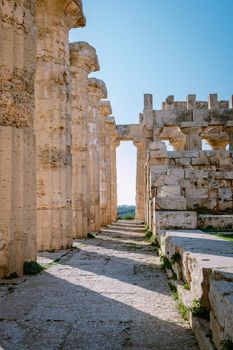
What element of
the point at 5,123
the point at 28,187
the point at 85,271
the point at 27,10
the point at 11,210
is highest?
the point at 27,10

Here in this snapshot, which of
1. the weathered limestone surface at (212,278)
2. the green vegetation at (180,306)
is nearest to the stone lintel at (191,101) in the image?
the weathered limestone surface at (212,278)

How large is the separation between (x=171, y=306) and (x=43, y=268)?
9.68 feet

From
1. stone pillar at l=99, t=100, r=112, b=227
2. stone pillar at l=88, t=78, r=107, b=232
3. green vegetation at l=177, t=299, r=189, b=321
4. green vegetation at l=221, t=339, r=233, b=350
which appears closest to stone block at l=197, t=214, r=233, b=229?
green vegetation at l=177, t=299, r=189, b=321

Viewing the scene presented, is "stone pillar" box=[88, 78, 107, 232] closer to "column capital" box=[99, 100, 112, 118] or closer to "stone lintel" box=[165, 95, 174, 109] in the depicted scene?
"column capital" box=[99, 100, 112, 118]

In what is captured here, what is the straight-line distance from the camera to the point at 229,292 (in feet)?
7.95

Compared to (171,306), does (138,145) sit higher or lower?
higher

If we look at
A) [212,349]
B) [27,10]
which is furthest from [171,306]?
[27,10]

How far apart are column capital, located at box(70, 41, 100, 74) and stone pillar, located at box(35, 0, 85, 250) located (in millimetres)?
2363

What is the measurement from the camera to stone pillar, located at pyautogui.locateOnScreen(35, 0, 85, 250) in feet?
28.8

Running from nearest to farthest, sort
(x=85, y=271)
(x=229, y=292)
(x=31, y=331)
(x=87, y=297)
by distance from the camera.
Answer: (x=229, y=292)
(x=31, y=331)
(x=87, y=297)
(x=85, y=271)

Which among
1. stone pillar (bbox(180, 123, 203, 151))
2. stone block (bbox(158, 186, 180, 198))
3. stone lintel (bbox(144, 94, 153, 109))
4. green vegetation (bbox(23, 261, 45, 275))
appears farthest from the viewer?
stone lintel (bbox(144, 94, 153, 109))

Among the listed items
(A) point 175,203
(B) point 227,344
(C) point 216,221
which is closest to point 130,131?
(A) point 175,203

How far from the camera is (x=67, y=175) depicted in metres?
9.20

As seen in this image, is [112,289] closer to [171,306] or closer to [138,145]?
[171,306]
